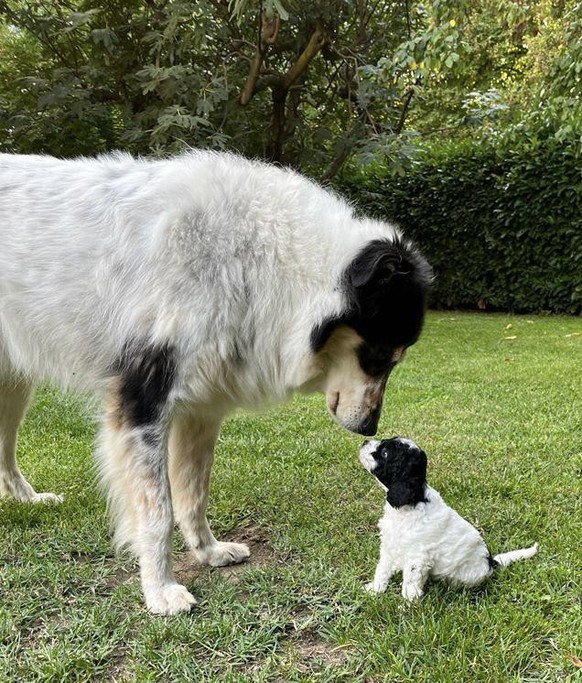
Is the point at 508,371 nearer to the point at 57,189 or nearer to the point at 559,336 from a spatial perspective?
the point at 559,336

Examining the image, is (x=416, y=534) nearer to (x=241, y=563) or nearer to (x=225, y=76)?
(x=241, y=563)

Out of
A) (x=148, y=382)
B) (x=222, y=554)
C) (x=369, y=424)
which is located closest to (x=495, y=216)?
(x=369, y=424)

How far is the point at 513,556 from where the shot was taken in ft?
8.76

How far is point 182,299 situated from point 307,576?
126 centimetres

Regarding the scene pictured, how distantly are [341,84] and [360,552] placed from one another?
7.26m

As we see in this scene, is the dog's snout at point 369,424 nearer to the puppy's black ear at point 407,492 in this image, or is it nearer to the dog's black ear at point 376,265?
the puppy's black ear at point 407,492

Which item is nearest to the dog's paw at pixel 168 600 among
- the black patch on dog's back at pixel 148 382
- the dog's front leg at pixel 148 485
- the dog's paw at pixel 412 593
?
the dog's front leg at pixel 148 485

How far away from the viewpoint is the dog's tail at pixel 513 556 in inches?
104

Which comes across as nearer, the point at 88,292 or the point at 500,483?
the point at 88,292

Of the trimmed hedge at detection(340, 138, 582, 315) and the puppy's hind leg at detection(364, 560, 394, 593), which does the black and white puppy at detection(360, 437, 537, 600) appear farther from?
the trimmed hedge at detection(340, 138, 582, 315)

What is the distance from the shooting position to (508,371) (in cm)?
699

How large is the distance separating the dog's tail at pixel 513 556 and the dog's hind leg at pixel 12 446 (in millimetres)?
2344

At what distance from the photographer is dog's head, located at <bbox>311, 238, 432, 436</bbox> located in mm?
2451

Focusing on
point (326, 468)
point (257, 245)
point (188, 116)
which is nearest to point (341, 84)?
point (188, 116)
